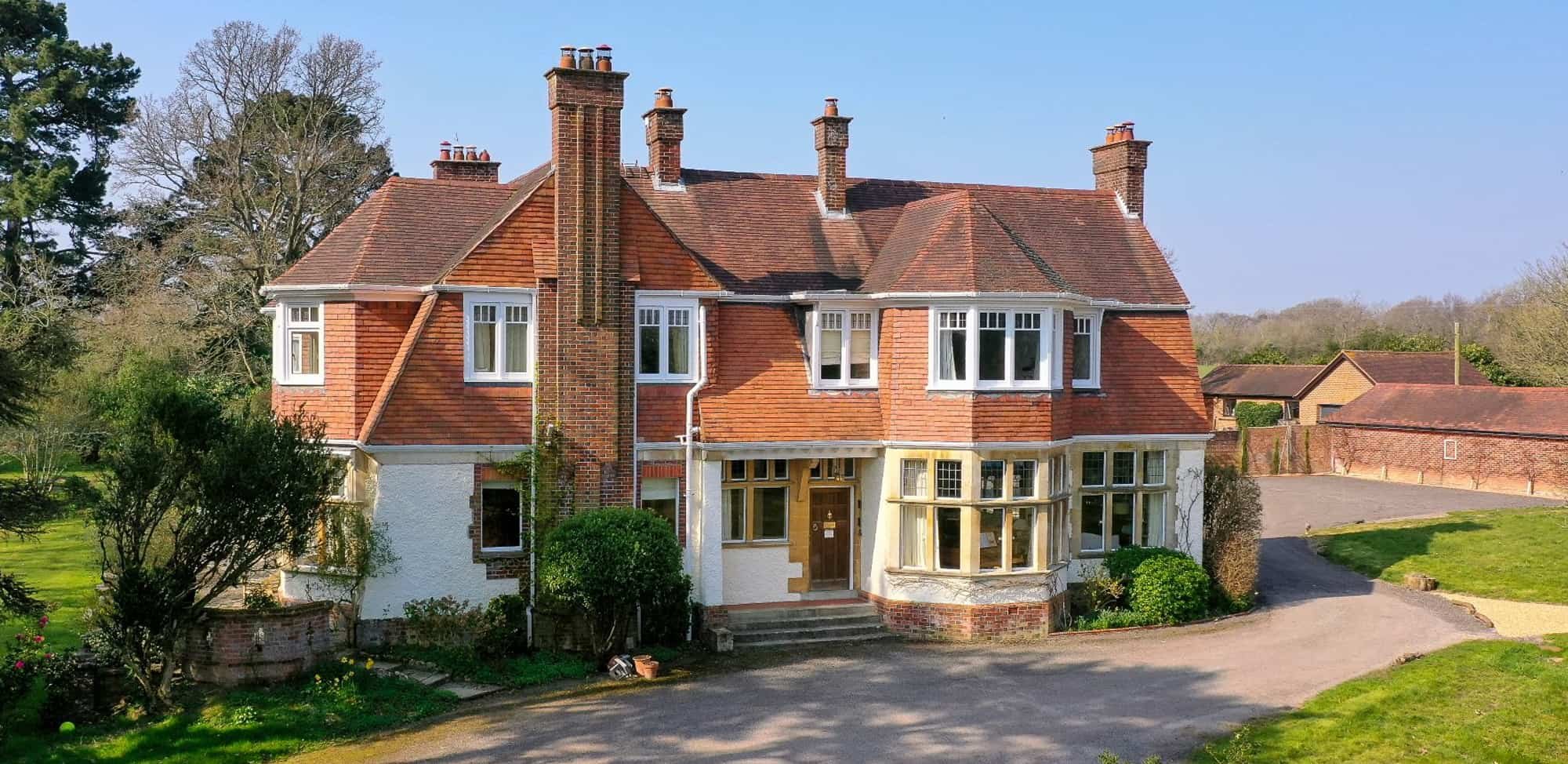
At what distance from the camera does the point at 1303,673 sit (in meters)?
17.5

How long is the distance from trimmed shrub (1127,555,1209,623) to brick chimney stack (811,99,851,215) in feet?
30.9

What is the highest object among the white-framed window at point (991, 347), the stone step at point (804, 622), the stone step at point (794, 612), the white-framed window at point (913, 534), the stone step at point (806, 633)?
the white-framed window at point (991, 347)

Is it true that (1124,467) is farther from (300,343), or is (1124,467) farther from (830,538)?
(300,343)

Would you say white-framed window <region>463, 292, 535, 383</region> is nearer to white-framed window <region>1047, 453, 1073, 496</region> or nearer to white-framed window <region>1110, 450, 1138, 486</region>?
white-framed window <region>1047, 453, 1073, 496</region>

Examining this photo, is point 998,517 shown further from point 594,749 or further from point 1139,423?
point 594,749

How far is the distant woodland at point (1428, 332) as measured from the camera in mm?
42938

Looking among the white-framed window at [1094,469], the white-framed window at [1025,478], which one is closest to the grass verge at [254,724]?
the white-framed window at [1025,478]

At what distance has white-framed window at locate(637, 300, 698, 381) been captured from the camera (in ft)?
63.5

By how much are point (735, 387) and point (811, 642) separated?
4646 mm

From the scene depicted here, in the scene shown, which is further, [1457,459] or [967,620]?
[1457,459]

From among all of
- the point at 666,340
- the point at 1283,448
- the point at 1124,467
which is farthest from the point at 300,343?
the point at 1283,448

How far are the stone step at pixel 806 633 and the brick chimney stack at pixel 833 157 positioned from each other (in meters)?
8.78

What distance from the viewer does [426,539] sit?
17.6 m

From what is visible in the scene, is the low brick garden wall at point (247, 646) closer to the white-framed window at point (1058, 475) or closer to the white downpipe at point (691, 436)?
the white downpipe at point (691, 436)
